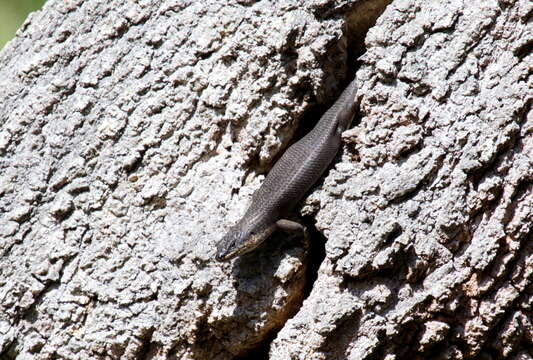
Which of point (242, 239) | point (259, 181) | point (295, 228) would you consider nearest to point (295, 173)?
point (259, 181)

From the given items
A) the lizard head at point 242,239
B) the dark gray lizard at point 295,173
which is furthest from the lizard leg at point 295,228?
the lizard head at point 242,239

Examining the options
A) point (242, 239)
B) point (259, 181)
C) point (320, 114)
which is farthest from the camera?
point (320, 114)

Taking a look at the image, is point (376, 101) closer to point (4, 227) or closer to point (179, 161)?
point (179, 161)

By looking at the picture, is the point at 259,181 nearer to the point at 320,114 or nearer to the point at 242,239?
the point at 242,239

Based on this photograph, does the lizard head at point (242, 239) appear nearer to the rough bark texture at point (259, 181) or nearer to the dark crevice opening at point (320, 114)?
the rough bark texture at point (259, 181)

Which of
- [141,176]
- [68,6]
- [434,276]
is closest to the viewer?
[434,276]

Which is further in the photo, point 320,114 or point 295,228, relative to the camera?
point 320,114

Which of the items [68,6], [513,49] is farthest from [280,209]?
[68,6]

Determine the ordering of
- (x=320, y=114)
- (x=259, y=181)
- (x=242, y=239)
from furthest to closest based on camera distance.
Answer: (x=320, y=114) < (x=259, y=181) < (x=242, y=239)

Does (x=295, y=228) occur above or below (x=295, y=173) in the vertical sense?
below
